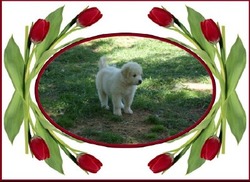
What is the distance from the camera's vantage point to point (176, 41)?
16.9ft

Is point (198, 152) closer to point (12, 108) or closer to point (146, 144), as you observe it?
point (146, 144)

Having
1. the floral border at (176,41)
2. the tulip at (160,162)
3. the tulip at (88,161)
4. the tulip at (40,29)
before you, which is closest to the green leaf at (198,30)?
the floral border at (176,41)

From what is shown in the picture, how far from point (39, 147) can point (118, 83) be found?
0.84 meters

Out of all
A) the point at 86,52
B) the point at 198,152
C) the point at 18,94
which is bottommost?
the point at 198,152

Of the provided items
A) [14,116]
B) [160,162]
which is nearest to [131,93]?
[160,162]

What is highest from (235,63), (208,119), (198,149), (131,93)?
(235,63)

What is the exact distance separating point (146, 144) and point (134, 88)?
1.65 feet

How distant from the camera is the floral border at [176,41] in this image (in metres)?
5.18

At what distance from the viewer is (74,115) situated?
533 cm

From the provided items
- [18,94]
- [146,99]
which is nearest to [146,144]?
[146,99]

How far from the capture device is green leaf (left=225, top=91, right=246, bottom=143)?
522cm

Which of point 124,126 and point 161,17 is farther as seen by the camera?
point 124,126

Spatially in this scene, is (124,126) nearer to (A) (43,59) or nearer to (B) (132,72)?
(B) (132,72)

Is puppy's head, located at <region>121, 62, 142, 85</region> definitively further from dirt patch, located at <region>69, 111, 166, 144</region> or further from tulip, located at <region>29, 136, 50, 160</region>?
tulip, located at <region>29, 136, 50, 160</region>
